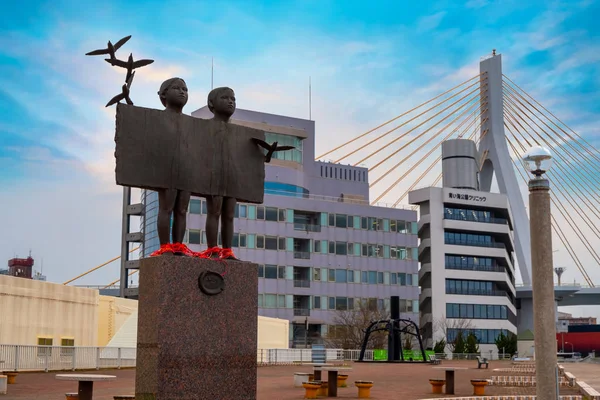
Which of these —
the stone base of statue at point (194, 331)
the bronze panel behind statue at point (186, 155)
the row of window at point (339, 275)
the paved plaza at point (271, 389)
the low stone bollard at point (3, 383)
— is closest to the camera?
the stone base of statue at point (194, 331)

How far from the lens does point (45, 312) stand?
121 feet

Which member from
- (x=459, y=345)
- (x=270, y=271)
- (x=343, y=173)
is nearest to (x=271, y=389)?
(x=270, y=271)

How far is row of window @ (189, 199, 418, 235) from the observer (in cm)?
7098

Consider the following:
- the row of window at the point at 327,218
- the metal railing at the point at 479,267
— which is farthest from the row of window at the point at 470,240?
the row of window at the point at 327,218

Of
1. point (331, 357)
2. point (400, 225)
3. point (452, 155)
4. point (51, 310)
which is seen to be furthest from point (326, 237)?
point (51, 310)

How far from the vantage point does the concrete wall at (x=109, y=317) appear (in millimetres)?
44531

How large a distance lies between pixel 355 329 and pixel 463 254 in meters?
24.6

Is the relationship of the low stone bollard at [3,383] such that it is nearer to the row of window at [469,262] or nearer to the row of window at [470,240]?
the row of window at [469,262]

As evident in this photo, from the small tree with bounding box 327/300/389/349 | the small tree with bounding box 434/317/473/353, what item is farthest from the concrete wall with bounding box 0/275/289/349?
the small tree with bounding box 434/317/473/353

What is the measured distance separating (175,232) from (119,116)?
6.76ft

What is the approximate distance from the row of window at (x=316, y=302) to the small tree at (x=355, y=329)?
2.88ft

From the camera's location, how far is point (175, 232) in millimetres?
12555

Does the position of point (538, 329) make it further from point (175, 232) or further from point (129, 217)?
point (129, 217)

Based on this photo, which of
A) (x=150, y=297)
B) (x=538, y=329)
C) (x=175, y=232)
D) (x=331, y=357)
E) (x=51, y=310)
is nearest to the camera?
(x=538, y=329)
